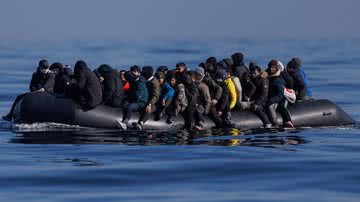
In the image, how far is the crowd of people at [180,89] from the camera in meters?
34.0

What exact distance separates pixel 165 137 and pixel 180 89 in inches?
64.2

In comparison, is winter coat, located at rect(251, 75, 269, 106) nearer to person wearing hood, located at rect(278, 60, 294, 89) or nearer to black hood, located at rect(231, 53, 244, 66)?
person wearing hood, located at rect(278, 60, 294, 89)

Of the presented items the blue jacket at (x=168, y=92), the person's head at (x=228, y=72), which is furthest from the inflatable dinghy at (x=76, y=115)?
the person's head at (x=228, y=72)

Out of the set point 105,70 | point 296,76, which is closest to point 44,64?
point 105,70

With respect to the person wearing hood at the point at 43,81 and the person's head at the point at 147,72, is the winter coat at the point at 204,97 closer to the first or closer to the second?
the person's head at the point at 147,72

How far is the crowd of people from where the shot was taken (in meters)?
34.0

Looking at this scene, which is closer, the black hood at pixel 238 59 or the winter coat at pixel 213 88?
the winter coat at pixel 213 88

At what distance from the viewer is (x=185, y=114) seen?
35.0 m

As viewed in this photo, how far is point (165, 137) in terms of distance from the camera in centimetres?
3341

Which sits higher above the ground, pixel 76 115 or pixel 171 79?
pixel 171 79

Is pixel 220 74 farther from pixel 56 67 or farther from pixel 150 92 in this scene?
pixel 56 67

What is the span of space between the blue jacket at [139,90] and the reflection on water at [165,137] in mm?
1035

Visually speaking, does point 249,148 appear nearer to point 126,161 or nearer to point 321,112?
point 126,161

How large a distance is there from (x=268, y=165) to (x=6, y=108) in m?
20.0
